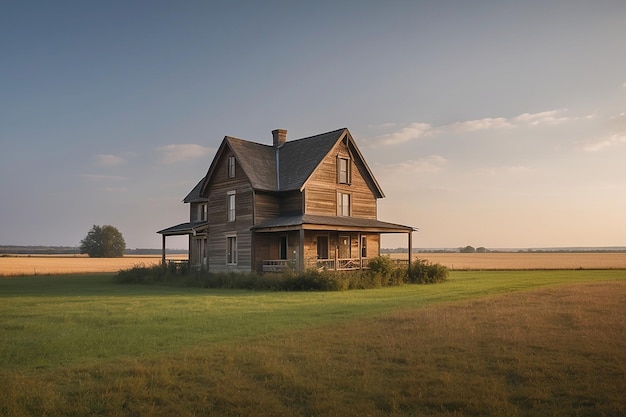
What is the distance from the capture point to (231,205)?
4259 cm

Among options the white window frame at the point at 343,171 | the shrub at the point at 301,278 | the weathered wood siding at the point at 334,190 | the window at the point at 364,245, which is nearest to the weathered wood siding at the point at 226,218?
the shrub at the point at 301,278

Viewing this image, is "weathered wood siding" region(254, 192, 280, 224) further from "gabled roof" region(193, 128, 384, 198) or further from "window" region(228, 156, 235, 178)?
"window" region(228, 156, 235, 178)

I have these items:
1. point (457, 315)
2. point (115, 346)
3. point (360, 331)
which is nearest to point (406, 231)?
point (457, 315)

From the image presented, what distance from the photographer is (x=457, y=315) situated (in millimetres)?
19344

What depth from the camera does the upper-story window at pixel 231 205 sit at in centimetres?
4225

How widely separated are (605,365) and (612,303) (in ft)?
43.4

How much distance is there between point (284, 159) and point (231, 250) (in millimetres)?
8612

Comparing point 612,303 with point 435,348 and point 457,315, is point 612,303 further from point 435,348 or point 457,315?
point 435,348

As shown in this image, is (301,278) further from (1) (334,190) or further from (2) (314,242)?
(1) (334,190)

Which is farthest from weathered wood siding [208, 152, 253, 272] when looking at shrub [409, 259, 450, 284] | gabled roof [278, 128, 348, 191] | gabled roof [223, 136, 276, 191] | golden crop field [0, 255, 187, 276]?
shrub [409, 259, 450, 284]

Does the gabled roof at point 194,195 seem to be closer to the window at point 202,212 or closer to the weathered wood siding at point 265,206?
the window at point 202,212

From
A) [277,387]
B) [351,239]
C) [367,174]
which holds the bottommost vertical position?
[277,387]

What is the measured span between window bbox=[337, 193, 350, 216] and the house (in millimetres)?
78

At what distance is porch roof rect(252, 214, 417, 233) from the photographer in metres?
36.0
